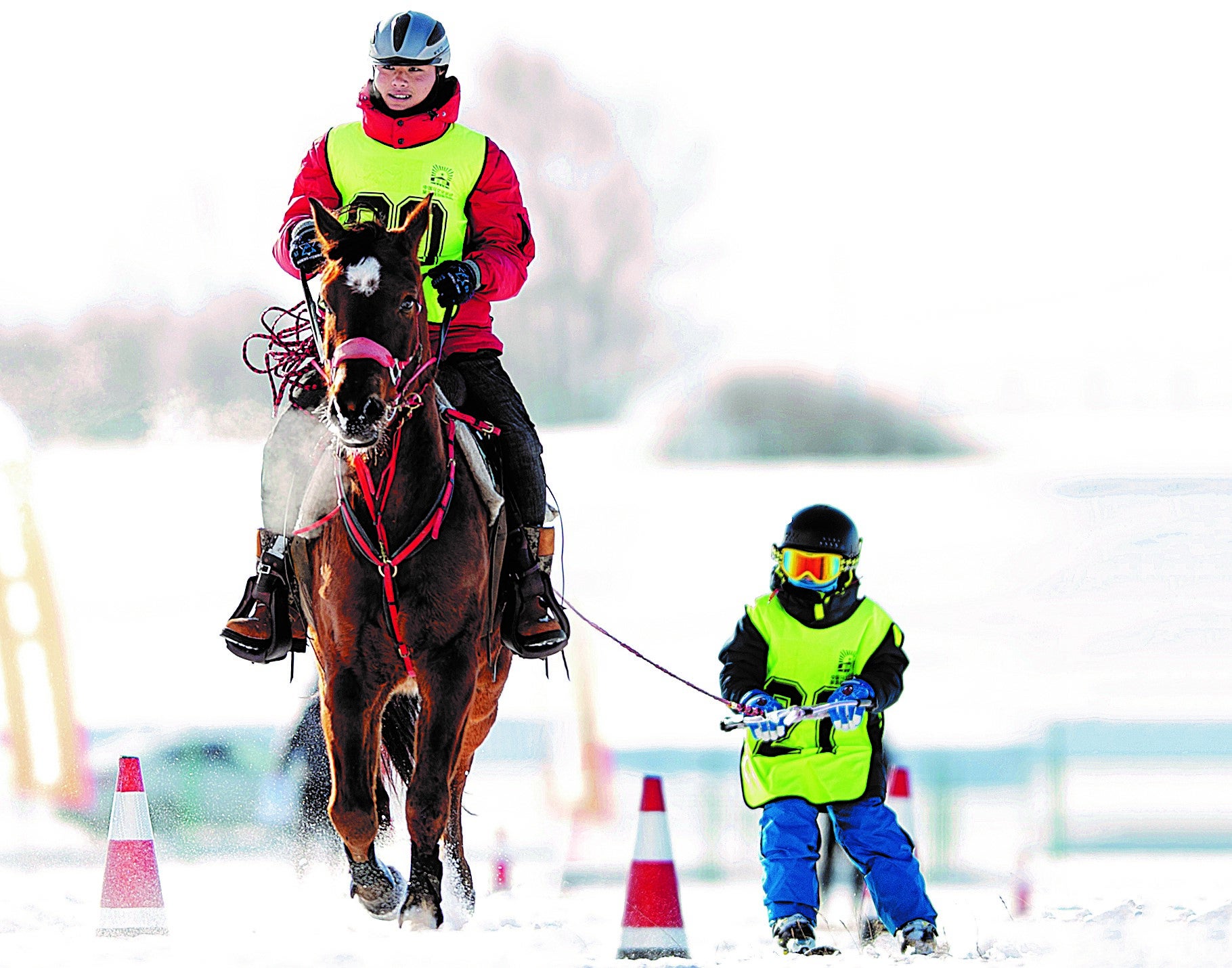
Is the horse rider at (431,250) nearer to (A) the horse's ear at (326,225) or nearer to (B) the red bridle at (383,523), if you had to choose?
(B) the red bridle at (383,523)

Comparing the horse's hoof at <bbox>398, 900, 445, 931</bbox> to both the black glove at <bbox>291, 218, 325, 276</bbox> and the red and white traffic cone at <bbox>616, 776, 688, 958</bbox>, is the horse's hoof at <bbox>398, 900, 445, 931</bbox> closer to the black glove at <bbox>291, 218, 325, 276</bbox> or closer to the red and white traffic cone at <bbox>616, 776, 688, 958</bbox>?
the red and white traffic cone at <bbox>616, 776, 688, 958</bbox>

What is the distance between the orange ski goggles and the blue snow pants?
0.66 meters

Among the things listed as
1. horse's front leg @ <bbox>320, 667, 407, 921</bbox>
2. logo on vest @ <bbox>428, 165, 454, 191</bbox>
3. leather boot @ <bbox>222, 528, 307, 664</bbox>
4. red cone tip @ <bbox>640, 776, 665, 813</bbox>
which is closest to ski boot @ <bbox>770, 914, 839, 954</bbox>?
red cone tip @ <bbox>640, 776, 665, 813</bbox>

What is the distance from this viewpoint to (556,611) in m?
5.50

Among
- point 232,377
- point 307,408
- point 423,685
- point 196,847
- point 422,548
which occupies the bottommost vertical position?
point 196,847

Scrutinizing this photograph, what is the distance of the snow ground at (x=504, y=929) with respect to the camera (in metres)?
4.44

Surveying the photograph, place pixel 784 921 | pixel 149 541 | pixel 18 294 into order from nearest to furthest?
pixel 784 921, pixel 149 541, pixel 18 294

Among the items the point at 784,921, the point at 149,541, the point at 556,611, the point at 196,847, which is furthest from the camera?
the point at 149,541

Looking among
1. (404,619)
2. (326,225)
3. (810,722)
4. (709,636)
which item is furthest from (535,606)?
(709,636)

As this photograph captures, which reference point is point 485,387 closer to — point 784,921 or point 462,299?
point 462,299

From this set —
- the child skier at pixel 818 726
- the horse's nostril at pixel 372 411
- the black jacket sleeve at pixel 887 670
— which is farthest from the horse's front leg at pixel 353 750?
the black jacket sleeve at pixel 887 670

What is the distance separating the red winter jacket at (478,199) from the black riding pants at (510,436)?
0.44 ft

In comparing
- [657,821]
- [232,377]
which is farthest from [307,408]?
[232,377]

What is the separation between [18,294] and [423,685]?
16.2 m
